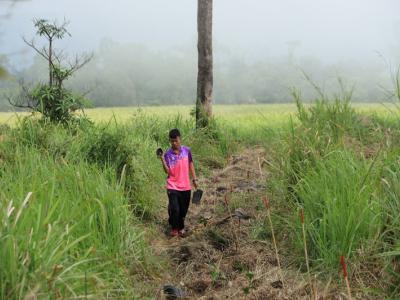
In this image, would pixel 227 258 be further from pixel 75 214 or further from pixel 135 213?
pixel 75 214

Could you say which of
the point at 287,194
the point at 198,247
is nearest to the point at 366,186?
the point at 287,194

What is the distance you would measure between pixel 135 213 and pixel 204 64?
601 cm

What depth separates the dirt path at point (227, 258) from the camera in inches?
165

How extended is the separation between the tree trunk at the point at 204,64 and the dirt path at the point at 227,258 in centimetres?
451

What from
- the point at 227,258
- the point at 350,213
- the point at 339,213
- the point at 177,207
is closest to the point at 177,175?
the point at 177,207

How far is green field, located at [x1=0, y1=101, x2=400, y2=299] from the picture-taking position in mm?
3062

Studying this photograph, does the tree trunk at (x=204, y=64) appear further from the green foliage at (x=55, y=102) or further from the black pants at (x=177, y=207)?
the black pants at (x=177, y=207)

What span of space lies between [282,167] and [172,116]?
20.9ft

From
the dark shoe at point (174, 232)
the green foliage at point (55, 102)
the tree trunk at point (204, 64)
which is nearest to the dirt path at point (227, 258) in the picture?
the dark shoe at point (174, 232)

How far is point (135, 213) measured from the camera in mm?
6184

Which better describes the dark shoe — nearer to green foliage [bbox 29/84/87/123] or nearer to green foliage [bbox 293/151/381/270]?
green foliage [bbox 293/151/381/270]

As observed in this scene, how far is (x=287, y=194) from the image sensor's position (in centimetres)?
556

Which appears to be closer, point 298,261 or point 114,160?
point 298,261

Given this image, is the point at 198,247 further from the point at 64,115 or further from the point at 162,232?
the point at 64,115
